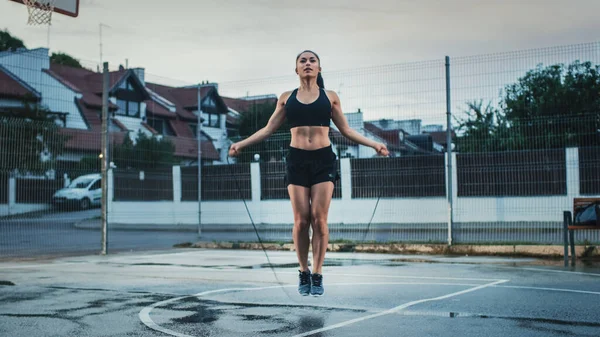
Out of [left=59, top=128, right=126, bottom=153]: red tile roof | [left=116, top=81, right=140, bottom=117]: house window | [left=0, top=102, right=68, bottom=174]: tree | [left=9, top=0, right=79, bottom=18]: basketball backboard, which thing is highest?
[left=116, top=81, right=140, bottom=117]: house window

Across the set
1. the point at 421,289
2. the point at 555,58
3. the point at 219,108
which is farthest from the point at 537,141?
the point at 219,108

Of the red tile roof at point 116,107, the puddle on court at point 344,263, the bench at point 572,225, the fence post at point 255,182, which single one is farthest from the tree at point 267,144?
the bench at point 572,225

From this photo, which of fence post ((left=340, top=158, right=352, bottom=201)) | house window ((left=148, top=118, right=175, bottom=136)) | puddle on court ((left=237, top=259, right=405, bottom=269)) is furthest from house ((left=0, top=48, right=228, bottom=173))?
puddle on court ((left=237, top=259, right=405, bottom=269))

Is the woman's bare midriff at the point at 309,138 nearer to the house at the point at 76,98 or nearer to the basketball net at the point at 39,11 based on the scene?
the basketball net at the point at 39,11

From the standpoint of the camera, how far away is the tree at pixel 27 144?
15344 mm

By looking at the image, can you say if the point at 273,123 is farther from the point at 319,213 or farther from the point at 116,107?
the point at 116,107

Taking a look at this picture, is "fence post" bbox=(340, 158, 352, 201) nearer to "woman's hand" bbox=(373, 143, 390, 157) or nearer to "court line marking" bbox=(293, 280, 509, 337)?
"court line marking" bbox=(293, 280, 509, 337)

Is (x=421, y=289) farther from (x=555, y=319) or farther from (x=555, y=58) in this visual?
(x=555, y=58)

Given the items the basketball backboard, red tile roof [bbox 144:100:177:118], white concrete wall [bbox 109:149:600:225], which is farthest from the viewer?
red tile roof [bbox 144:100:177:118]

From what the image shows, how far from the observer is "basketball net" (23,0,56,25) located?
11281mm

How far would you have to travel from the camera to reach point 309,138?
6.14 metres

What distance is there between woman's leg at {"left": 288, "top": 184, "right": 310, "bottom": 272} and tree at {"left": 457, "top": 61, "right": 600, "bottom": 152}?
9.65 m

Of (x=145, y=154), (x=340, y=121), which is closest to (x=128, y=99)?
(x=145, y=154)

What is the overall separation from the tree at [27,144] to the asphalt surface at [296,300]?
4.10 metres
